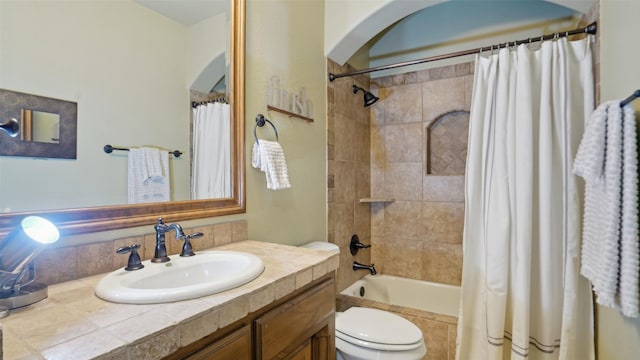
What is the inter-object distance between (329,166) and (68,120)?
1.52m

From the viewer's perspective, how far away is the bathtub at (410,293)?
2492mm

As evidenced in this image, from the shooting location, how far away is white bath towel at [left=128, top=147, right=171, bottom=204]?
1.08 m

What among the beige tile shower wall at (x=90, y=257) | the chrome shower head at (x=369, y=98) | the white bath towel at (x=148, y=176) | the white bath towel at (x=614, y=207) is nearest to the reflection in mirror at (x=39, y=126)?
the white bath towel at (x=148, y=176)

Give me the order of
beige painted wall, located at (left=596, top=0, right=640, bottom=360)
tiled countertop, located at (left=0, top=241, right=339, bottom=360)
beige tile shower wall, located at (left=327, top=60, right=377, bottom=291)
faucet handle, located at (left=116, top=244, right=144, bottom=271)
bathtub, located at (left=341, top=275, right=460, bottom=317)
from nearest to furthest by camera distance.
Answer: tiled countertop, located at (left=0, top=241, right=339, bottom=360) → faucet handle, located at (left=116, top=244, right=144, bottom=271) → beige painted wall, located at (left=596, top=0, right=640, bottom=360) → beige tile shower wall, located at (left=327, top=60, right=377, bottom=291) → bathtub, located at (left=341, top=275, right=460, bottom=317)

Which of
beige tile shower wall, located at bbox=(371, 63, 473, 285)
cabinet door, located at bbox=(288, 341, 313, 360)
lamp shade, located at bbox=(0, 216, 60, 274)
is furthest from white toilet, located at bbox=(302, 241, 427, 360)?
lamp shade, located at bbox=(0, 216, 60, 274)

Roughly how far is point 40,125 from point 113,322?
2.09 feet

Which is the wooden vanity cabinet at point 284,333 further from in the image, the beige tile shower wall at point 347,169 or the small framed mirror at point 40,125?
the beige tile shower wall at point 347,169

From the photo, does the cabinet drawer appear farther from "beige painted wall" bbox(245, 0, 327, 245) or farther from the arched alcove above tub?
the arched alcove above tub

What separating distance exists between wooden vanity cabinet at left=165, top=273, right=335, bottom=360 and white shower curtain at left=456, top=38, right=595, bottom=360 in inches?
41.5

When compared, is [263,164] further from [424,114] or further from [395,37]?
[395,37]

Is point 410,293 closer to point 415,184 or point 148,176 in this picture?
point 415,184

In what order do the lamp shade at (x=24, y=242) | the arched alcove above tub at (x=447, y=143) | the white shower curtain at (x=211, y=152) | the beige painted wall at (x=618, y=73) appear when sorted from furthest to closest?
the arched alcove above tub at (x=447, y=143)
the white shower curtain at (x=211, y=152)
the beige painted wall at (x=618, y=73)
the lamp shade at (x=24, y=242)

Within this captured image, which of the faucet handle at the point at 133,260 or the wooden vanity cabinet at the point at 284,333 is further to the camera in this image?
the faucet handle at the point at 133,260

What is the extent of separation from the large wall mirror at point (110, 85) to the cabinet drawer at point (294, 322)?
562 mm
